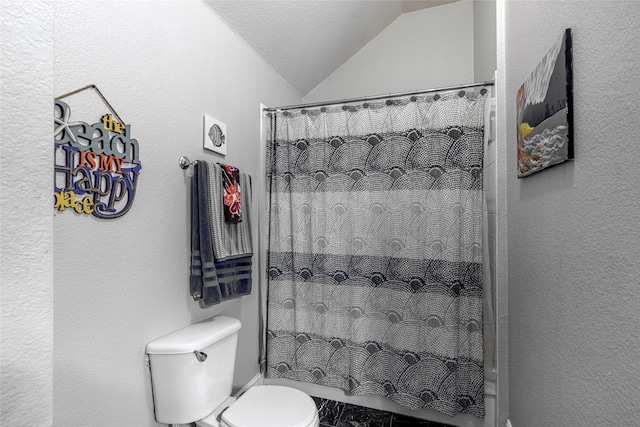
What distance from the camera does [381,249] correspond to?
179cm

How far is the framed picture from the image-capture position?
1.51m

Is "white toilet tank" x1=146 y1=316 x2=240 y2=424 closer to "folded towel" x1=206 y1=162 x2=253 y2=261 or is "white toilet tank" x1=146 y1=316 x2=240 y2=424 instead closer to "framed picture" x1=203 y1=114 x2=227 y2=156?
"folded towel" x1=206 y1=162 x2=253 y2=261

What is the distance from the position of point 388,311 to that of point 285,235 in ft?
2.59

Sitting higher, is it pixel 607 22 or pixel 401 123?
pixel 401 123

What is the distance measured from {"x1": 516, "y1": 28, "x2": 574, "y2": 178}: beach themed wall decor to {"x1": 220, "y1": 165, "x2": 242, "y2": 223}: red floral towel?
124cm

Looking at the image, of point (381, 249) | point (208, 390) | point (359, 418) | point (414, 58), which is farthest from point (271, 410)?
point (414, 58)

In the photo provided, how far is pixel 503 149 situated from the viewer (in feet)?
4.70

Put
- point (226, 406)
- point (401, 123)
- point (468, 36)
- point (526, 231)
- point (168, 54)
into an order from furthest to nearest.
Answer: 1. point (468, 36)
2. point (401, 123)
3. point (226, 406)
4. point (168, 54)
5. point (526, 231)

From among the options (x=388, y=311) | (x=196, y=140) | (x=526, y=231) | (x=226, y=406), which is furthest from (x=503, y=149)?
(x=226, y=406)

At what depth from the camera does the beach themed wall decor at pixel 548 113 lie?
0.76 m

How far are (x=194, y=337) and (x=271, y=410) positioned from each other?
1.52ft

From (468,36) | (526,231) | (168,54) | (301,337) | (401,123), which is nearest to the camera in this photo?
(526,231)

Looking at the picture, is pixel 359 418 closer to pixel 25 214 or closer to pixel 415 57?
pixel 25 214

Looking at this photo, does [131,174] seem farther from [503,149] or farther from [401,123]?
[503,149]
